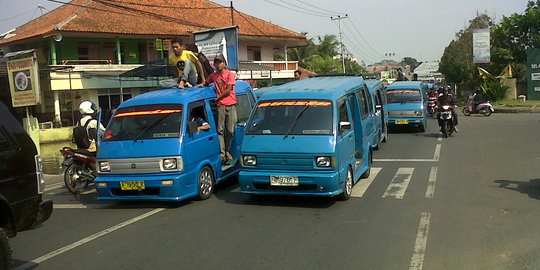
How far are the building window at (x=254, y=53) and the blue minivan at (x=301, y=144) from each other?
32424 millimetres

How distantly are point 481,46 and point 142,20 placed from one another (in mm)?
24484

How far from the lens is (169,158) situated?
7730mm

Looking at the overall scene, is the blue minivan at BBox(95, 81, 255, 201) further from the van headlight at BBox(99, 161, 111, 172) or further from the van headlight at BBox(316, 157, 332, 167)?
the van headlight at BBox(316, 157, 332, 167)

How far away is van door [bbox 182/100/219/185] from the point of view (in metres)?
7.99

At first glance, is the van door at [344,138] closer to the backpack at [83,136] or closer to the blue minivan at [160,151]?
the blue minivan at [160,151]

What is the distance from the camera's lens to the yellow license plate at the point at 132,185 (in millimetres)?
7734

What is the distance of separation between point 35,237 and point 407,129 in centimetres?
1616

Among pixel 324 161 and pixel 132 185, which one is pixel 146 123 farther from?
pixel 324 161

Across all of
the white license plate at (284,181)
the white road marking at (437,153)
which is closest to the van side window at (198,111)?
the white license plate at (284,181)

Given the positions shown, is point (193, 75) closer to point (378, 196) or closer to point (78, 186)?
point (78, 186)

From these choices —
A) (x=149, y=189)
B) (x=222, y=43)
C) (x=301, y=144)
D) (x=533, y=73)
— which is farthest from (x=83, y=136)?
(x=533, y=73)


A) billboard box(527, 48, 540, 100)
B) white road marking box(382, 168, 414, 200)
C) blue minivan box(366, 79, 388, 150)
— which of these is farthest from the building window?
white road marking box(382, 168, 414, 200)

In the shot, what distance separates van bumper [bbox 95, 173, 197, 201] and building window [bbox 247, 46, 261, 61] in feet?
110

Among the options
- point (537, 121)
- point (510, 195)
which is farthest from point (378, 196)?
point (537, 121)
